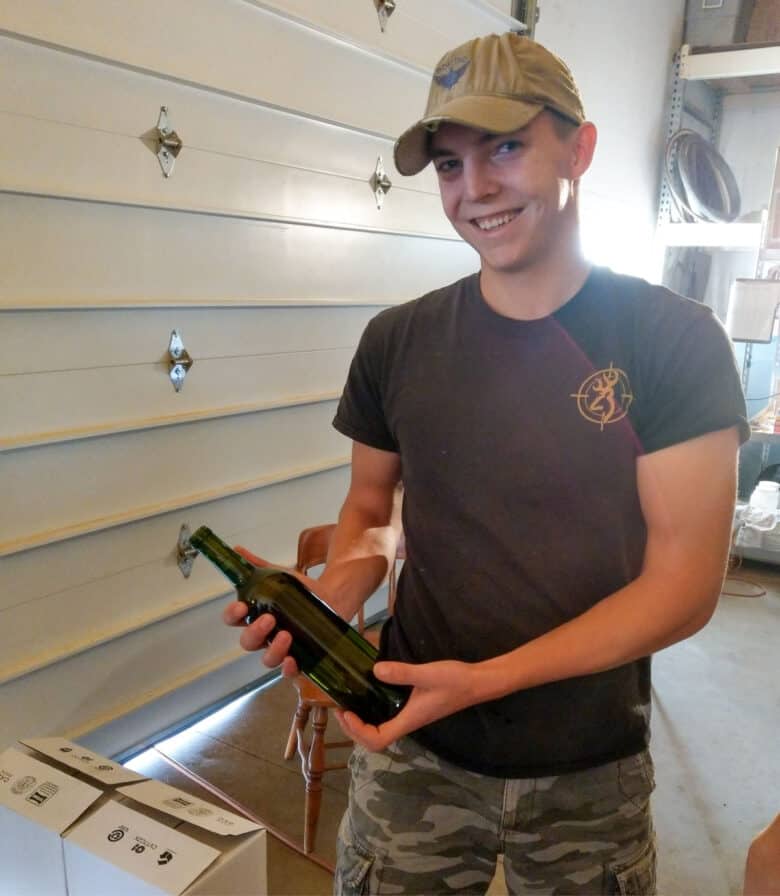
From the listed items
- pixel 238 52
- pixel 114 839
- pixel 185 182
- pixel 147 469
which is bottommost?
pixel 114 839

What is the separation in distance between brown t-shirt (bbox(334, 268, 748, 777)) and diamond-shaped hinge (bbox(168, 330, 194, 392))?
1304mm

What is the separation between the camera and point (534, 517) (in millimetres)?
962

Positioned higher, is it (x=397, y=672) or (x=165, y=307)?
(x=165, y=307)

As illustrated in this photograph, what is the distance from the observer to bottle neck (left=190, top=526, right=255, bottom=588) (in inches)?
43.9

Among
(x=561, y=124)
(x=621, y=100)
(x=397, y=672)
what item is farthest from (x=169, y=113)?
(x=621, y=100)

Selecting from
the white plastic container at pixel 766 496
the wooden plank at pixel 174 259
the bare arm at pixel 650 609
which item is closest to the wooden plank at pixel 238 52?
the wooden plank at pixel 174 259

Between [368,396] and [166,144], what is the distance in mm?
1303

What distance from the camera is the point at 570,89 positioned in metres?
0.98

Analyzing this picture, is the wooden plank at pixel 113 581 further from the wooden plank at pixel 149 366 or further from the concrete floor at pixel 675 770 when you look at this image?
the concrete floor at pixel 675 770

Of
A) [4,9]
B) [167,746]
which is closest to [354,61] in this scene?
[4,9]

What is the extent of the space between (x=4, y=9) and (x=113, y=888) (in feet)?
5.56

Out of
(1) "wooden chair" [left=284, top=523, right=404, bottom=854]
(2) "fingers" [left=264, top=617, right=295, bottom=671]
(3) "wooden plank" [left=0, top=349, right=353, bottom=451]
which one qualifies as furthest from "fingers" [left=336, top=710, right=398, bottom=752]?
(3) "wooden plank" [left=0, top=349, right=353, bottom=451]

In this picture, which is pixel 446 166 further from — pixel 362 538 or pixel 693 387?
pixel 362 538

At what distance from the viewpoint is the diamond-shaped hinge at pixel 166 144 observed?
2.05 metres
